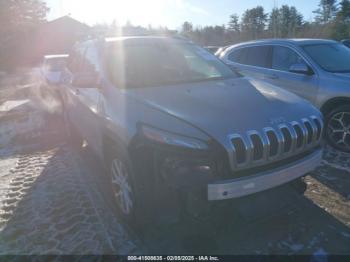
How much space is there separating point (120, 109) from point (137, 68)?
74cm

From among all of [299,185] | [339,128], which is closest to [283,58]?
[339,128]

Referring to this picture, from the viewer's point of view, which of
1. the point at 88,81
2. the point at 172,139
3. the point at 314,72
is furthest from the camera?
the point at 314,72

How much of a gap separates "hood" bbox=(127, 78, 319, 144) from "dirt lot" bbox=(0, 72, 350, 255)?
0.64 meters

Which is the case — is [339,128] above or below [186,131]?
below

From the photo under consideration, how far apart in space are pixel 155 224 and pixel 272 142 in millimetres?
1239

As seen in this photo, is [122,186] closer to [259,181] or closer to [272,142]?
[259,181]

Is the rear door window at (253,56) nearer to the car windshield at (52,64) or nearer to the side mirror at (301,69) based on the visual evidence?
the side mirror at (301,69)

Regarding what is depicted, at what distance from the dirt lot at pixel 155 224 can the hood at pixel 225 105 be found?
0.64m

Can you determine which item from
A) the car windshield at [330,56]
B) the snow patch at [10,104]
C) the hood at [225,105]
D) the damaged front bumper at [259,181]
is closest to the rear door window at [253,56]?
the car windshield at [330,56]

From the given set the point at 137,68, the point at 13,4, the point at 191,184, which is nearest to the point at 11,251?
the point at 191,184

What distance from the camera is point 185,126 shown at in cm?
254

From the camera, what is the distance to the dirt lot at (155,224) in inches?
112

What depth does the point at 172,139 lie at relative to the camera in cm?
248

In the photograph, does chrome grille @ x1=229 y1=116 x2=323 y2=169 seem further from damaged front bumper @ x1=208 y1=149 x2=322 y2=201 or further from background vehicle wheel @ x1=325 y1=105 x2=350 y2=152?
background vehicle wheel @ x1=325 y1=105 x2=350 y2=152
